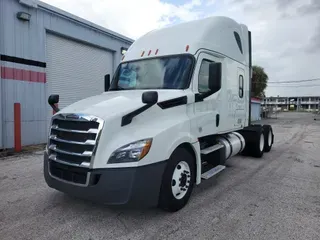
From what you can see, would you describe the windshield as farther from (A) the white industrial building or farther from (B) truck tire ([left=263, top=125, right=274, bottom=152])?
(A) the white industrial building

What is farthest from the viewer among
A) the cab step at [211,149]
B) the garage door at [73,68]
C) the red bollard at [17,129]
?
the garage door at [73,68]

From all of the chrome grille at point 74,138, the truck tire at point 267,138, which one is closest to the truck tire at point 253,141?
the truck tire at point 267,138

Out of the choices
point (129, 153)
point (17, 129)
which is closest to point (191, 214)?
point (129, 153)

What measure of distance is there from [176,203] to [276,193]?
213 centimetres

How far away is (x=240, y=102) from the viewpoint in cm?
659

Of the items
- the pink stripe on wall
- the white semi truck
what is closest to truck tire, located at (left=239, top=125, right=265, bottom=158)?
the white semi truck

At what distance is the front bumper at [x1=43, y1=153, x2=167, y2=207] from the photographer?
3098 mm

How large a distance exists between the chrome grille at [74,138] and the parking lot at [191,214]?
0.86 metres

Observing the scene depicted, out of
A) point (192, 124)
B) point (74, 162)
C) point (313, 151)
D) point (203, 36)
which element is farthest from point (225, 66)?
point (313, 151)

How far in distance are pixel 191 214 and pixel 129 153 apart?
55.1 inches

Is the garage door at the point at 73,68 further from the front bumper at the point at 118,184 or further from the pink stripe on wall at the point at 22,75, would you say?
the front bumper at the point at 118,184

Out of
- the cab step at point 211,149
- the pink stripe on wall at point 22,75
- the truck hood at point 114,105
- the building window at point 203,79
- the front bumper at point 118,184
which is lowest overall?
the front bumper at point 118,184

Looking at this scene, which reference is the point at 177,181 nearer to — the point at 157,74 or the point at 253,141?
the point at 157,74

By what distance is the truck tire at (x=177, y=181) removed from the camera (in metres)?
3.51
